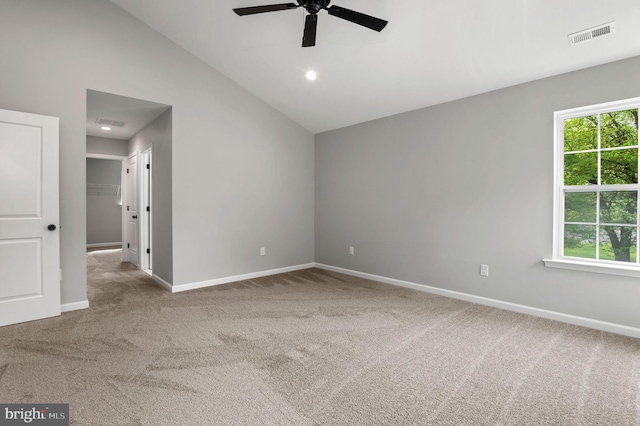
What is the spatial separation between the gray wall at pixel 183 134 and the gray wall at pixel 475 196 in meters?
1.05

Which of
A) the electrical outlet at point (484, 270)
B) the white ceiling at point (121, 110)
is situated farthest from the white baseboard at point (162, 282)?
the electrical outlet at point (484, 270)

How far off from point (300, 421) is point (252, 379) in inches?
20.5

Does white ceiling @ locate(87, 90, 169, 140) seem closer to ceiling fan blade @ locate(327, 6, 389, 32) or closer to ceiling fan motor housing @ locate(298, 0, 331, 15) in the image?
ceiling fan motor housing @ locate(298, 0, 331, 15)

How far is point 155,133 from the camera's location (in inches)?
185

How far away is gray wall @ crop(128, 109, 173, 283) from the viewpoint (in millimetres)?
4180

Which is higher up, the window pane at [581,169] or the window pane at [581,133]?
the window pane at [581,133]

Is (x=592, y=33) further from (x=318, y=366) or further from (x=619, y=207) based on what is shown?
(x=318, y=366)

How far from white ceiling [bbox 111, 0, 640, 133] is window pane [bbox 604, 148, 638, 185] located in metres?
0.84

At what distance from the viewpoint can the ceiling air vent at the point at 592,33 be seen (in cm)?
250

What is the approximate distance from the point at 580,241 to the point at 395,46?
266 centimetres

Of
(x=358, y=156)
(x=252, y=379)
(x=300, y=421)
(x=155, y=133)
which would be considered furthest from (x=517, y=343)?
(x=155, y=133)

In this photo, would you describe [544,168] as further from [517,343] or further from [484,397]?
[484,397]

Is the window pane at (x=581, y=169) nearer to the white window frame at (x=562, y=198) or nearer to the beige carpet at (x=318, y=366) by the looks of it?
the white window frame at (x=562, y=198)

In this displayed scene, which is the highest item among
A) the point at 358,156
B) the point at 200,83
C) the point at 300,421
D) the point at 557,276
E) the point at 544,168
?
the point at 200,83
